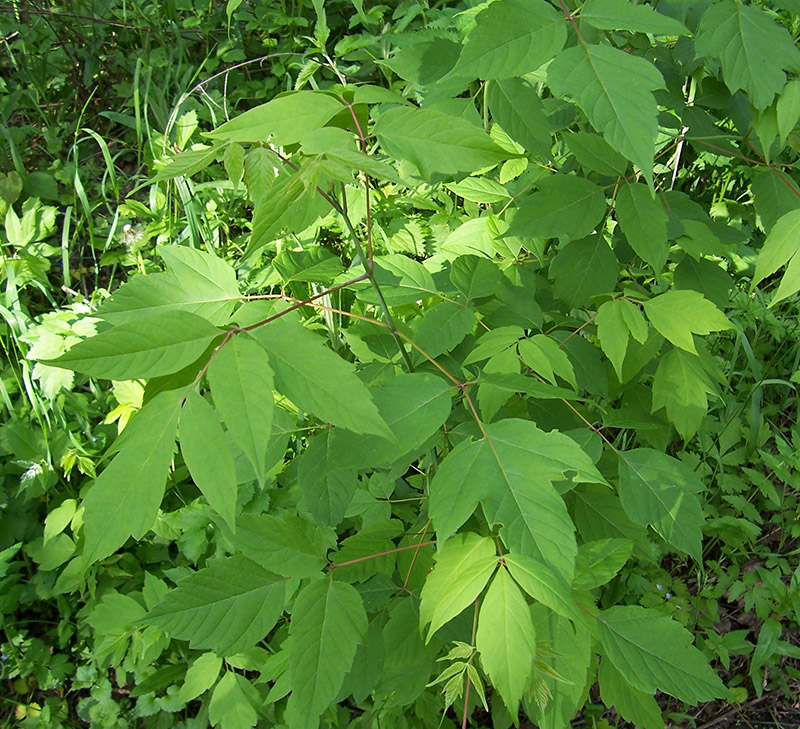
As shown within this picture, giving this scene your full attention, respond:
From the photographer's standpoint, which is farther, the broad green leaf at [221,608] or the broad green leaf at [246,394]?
the broad green leaf at [221,608]

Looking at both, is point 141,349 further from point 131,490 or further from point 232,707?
point 232,707

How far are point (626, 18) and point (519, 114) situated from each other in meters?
0.25

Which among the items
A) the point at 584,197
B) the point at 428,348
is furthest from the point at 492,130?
the point at 428,348

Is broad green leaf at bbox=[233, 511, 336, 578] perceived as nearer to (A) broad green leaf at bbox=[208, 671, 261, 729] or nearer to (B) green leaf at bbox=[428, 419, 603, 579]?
(B) green leaf at bbox=[428, 419, 603, 579]

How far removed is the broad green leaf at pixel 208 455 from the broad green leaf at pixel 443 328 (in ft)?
1.66

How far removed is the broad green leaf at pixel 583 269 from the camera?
55.2 inches

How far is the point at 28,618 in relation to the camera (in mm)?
2326

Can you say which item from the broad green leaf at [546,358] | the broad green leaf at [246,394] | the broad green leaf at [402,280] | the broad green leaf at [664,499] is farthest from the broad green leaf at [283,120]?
the broad green leaf at [664,499]

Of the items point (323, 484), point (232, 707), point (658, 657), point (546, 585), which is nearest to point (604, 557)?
point (658, 657)

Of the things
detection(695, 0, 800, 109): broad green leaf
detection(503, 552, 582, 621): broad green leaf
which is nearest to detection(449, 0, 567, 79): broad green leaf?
detection(695, 0, 800, 109): broad green leaf

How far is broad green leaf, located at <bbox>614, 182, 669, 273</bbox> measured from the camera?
122 cm

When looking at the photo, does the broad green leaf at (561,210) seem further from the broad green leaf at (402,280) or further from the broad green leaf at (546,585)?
the broad green leaf at (546,585)

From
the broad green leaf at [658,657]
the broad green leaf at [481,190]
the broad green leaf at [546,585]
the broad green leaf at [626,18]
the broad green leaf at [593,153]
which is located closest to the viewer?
the broad green leaf at [546,585]

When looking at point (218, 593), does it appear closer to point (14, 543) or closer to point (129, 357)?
point (129, 357)
